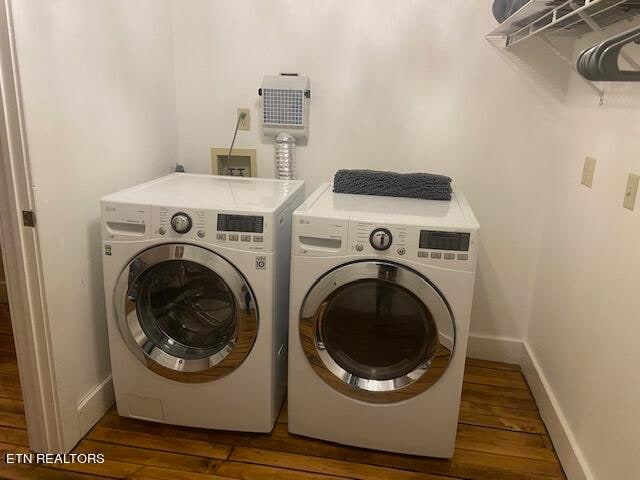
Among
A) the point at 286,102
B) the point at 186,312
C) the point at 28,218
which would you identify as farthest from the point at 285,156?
the point at 28,218

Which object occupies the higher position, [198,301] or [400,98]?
[400,98]

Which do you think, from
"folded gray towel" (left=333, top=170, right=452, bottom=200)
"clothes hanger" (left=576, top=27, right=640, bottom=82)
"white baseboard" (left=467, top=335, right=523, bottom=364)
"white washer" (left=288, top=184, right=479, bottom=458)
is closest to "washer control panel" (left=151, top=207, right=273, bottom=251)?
"white washer" (left=288, top=184, right=479, bottom=458)

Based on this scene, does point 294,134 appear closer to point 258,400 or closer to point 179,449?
point 258,400

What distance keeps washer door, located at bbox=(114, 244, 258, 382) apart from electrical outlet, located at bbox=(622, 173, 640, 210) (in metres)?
1.17

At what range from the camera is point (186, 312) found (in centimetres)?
181

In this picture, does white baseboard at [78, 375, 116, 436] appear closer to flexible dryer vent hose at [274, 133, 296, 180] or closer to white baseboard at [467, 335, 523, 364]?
flexible dryer vent hose at [274, 133, 296, 180]

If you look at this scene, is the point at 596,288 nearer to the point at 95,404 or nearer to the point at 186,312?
the point at 186,312

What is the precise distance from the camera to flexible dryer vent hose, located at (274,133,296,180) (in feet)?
7.25

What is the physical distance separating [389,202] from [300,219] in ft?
1.41

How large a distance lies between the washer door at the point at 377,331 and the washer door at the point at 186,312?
24cm

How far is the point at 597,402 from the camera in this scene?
4.87 feet

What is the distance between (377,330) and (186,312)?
2.35 ft

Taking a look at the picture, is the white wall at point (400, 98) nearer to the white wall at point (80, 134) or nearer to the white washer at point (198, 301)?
the white wall at point (80, 134)

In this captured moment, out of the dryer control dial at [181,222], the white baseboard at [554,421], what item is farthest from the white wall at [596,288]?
the dryer control dial at [181,222]
